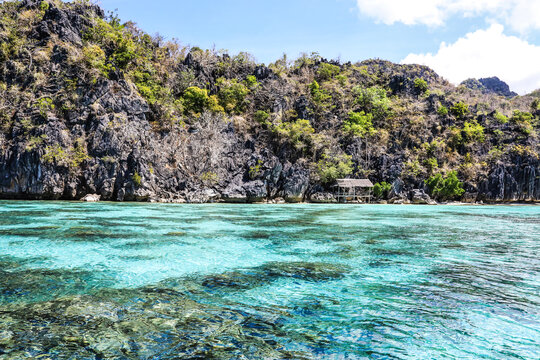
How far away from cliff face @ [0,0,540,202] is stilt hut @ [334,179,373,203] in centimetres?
160

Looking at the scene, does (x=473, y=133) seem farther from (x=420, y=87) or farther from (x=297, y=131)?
(x=297, y=131)

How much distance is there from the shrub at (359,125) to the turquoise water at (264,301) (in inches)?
1417

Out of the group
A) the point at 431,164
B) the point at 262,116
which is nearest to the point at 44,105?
the point at 262,116

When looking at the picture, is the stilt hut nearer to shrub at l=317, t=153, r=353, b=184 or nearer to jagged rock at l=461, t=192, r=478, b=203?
shrub at l=317, t=153, r=353, b=184

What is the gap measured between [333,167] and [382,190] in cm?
723

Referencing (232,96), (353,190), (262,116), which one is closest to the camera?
(353,190)

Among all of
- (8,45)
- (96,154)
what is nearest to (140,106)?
(96,154)

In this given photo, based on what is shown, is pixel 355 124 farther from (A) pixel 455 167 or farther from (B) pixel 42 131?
(B) pixel 42 131

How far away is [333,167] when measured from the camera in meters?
37.6

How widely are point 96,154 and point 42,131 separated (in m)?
4.78

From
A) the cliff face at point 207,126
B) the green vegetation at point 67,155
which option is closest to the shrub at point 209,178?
the cliff face at point 207,126

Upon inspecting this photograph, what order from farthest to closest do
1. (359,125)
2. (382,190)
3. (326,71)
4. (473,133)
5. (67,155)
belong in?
(326,71) → (473,133) → (359,125) → (382,190) → (67,155)

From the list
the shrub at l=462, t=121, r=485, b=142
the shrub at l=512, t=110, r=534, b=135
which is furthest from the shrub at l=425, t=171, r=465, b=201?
the shrub at l=512, t=110, r=534, b=135

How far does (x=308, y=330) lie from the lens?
3.36 meters
